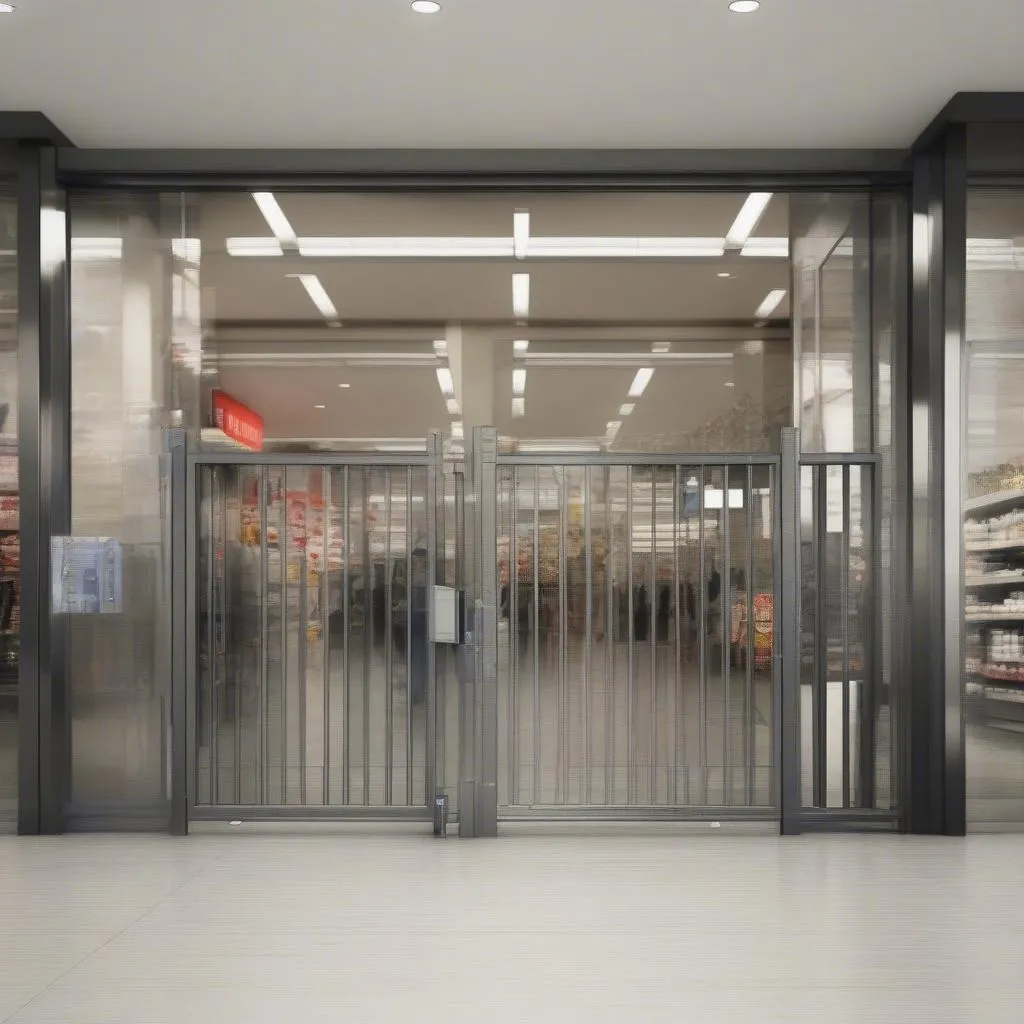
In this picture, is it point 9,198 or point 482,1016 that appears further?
point 9,198

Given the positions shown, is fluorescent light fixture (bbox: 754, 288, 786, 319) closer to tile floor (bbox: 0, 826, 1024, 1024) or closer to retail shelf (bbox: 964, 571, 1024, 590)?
retail shelf (bbox: 964, 571, 1024, 590)

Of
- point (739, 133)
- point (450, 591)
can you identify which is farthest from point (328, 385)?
point (739, 133)

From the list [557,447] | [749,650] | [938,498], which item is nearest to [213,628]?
[557,447]

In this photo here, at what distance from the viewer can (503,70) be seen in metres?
5.14

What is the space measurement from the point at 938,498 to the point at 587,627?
1866 mm

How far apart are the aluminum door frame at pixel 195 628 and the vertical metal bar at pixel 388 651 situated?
0.20 m

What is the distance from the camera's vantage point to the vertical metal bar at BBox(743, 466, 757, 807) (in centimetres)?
575

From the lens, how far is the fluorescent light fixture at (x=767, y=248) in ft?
20.1

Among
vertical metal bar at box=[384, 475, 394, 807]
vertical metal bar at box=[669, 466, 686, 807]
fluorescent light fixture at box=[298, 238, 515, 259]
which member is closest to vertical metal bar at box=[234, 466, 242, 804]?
vertical metal bar at box=[384, 475, 394, 807]

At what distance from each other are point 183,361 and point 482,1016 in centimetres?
392

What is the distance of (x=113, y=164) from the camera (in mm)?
6004

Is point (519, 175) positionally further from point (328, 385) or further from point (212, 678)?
point (212, 678)

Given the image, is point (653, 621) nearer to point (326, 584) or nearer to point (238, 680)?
point (326, 584)

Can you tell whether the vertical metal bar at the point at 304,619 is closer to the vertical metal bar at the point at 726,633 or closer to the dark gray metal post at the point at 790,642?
the vertical metal bar at the point at 726,633
